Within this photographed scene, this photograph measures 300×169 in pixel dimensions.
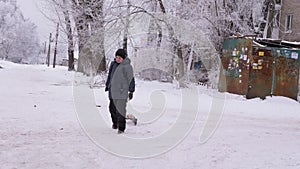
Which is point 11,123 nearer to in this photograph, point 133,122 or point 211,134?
point 133,122

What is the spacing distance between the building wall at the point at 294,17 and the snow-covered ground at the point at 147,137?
17.2 metres

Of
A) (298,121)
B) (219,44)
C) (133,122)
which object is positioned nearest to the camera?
(133,122)

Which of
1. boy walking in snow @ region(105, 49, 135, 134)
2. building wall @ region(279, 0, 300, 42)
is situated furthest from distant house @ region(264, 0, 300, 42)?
boy walking in snow @ region(105, 49, 135, 134)

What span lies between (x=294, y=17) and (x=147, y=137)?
1017 inches

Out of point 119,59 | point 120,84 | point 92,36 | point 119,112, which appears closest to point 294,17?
point 92,36

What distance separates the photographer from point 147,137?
23.9ft

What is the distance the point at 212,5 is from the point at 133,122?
12007 millimetres

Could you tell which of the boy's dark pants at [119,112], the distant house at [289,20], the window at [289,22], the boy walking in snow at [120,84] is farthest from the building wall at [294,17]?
the boy's dark pants at [119,112]

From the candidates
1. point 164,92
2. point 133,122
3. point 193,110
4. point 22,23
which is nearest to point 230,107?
point 193,110

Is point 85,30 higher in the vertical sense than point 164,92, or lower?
higher

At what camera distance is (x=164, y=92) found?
15.8 meters

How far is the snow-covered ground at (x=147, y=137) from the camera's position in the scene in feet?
18.2

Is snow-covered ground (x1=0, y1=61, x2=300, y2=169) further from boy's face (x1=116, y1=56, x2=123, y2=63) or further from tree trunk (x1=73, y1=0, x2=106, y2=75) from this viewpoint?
tree trunk (x1=73, y1=0, x2=106, y2=75)

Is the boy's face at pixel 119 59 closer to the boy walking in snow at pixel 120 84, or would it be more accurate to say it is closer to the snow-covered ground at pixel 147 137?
the boy walking in snow at pixel 120 84
